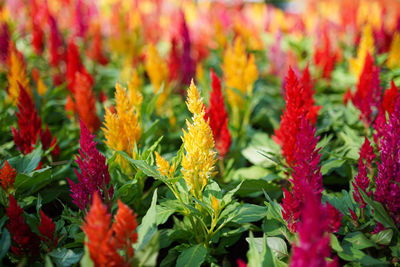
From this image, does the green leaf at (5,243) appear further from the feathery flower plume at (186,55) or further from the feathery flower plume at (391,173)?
the feathery flower plume at (186,55)

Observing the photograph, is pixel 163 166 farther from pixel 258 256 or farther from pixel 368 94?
pixel 368 94

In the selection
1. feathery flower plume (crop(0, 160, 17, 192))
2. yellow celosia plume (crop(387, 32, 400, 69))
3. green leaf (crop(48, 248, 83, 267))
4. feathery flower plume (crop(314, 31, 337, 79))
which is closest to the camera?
green leaf (crop(48, 248, 83, 267))

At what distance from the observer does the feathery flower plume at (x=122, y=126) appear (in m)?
1.79

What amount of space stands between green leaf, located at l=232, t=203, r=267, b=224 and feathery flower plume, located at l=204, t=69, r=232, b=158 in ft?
1.77

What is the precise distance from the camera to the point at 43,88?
302 centimetres

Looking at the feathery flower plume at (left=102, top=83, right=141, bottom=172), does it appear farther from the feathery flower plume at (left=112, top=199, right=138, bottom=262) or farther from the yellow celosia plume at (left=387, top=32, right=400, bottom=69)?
the yellow celosia plume at (left=387, top=32, right=400, bottom=69)

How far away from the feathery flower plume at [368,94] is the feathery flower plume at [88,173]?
1838 mm

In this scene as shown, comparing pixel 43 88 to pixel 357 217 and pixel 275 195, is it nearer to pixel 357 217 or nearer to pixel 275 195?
pixel 275 195

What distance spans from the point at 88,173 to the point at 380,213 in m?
1.37

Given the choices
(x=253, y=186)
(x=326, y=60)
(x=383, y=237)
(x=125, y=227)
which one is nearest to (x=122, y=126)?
(x=125, y=227)

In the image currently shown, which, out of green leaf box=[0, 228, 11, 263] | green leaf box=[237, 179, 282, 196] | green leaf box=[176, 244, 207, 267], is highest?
green leaf box=[0, 228, 11, 263]

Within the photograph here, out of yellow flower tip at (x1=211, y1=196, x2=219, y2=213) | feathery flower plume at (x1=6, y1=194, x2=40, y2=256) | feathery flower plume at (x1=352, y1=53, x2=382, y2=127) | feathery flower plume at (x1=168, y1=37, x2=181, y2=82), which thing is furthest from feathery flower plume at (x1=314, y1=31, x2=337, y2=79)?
feathery flower plume at (x1=6, y1=194, x2=40, y2=256)

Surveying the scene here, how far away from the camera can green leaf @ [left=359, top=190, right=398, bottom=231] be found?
4.94ft

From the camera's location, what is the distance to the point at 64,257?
5.02ft
